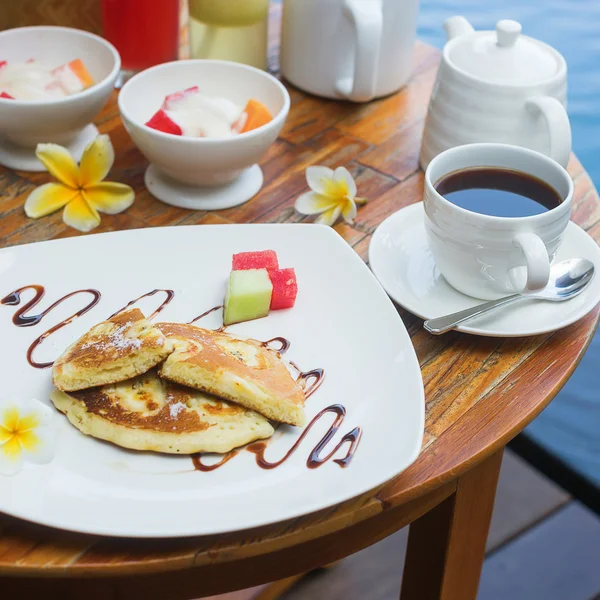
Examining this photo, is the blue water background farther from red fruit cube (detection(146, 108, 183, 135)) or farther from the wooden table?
red fruit cube (detection(146, 108, 183, 135))

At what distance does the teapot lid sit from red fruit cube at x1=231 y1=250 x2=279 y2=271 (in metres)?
0.41

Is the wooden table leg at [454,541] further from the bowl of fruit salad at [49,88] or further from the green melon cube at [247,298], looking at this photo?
the bowl of fruit salad at [49,88]

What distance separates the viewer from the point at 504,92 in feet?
3.48

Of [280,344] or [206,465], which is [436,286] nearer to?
[280,344]

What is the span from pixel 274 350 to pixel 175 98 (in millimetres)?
475

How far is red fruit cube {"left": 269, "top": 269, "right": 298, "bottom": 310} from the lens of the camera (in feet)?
2.84

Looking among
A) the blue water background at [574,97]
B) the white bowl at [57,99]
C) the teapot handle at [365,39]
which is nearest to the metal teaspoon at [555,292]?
the teapot handle at [365,39]

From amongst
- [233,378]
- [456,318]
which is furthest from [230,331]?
[456,318]

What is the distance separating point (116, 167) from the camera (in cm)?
118

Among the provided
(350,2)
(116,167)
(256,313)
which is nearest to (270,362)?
(256,313)

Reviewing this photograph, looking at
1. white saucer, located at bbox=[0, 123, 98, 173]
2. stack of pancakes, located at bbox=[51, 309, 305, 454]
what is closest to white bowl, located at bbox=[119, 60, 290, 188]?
white saucer, located at bbox=[0, 123, 98, 173]

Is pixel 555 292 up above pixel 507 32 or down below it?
below

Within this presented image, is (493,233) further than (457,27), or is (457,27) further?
(457,27)

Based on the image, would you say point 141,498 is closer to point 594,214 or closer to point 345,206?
point 345,206
